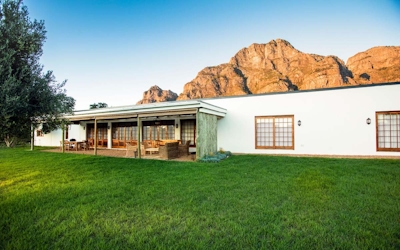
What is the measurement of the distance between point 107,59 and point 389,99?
18.4m

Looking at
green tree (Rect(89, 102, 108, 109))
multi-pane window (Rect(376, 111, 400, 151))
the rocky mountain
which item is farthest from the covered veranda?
the rocky mountain

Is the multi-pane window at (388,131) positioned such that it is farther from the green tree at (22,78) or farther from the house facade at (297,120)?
the green tree at (22,78)

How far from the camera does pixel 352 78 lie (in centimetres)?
8188

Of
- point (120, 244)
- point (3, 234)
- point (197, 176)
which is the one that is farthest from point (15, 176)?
point (120, 244)

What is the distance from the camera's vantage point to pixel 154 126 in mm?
15648

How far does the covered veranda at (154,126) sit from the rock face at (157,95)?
263 feet

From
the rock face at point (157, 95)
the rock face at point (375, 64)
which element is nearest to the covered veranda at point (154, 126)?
the rock face at point (157, 95)

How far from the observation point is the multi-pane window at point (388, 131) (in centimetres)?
982

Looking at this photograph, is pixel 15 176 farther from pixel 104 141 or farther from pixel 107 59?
pixel 107 59

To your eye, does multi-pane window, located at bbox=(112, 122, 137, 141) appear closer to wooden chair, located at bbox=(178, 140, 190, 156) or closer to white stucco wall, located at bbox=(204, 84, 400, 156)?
wooden chair, located at bbox=(178, 140, 190, 156)

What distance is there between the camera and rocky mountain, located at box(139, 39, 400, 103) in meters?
77.8

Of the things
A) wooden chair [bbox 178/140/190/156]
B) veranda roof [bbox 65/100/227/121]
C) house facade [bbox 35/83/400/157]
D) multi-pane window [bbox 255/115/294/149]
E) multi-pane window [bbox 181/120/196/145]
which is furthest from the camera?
multi-pane window [bbox 181/120/196/145]

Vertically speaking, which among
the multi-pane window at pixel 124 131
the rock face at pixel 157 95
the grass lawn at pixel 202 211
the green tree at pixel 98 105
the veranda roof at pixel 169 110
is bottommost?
the grass lawn at pixel 202 211

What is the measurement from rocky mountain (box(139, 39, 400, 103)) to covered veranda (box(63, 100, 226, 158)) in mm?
69148
